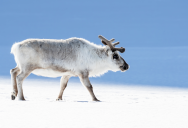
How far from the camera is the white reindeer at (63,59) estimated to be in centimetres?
863

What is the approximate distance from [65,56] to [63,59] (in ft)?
0.40

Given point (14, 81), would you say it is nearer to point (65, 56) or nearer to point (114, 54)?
point (65, 56)

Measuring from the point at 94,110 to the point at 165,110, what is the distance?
5.63ft

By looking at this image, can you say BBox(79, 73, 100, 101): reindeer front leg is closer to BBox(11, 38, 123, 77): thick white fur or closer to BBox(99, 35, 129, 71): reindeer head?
BBox(11, 38, 123, 77): thick white fur

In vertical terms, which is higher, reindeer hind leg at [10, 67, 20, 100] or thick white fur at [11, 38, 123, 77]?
thick white fur at [11, 38, 123, 77]

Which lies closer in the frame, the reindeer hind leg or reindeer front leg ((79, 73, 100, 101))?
the reindeer hind leg

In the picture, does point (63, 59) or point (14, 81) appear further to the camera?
point (14, 81)

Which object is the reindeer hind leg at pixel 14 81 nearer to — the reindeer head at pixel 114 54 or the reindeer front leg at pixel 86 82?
the reindeer front leg at pixel 86 82

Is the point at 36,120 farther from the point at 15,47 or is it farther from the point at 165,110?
the point at 15,47

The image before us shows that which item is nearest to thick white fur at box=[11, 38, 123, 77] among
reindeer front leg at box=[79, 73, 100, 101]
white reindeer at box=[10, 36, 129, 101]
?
white reindeer at box=[10, 36, 129, 101]

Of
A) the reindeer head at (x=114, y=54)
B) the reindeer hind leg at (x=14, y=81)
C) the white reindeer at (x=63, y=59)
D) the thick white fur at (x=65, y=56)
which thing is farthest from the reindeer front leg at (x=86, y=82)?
the reindeer hind leg at (x=14, y=81)

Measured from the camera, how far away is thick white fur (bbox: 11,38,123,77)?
28.4 feet

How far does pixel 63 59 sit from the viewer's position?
9.05m

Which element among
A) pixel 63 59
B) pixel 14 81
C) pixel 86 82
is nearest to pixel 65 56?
pixel 63 59
